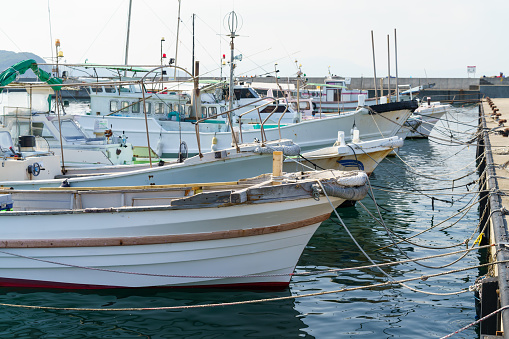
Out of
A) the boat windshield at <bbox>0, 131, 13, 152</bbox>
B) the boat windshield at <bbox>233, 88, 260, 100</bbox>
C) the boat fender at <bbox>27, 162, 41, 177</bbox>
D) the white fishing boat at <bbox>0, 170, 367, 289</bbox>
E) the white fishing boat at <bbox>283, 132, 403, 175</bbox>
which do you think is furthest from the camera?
the boat windshield at <bbox>233, 88, 260, 100</bbox>

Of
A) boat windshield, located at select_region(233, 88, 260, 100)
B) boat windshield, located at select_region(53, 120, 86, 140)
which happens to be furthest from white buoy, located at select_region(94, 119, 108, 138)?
boat windshield, located at select_region(233, 88, 260, 100)

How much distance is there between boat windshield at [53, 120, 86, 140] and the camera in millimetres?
17008

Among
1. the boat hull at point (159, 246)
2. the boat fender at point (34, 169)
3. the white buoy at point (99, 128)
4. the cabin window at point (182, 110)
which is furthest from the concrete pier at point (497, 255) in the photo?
the cabin window at point (182, 110)

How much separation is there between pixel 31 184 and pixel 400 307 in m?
7.41

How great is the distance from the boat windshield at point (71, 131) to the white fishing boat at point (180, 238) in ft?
24.9

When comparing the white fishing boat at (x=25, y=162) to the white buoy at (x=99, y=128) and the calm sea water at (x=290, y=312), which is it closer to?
the calm sea water at (x=290, y=312)

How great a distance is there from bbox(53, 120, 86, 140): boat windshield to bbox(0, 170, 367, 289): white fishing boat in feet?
24.9

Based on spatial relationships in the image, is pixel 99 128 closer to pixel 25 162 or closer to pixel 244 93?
pixel 25 162

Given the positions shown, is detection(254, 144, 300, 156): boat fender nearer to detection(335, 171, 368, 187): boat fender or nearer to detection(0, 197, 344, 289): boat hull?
detection(0, 197, 344, 289): boat hull

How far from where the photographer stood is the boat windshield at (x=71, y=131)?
55.8 feet

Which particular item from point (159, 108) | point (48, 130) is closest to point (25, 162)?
point (48, 130)

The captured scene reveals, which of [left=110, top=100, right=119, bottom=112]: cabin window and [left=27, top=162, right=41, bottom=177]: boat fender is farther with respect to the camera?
[left=110, top=100, right=119, bottom=112]: cabin window

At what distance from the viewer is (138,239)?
8859 mm

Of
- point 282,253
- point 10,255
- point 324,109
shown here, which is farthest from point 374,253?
point 324,109
